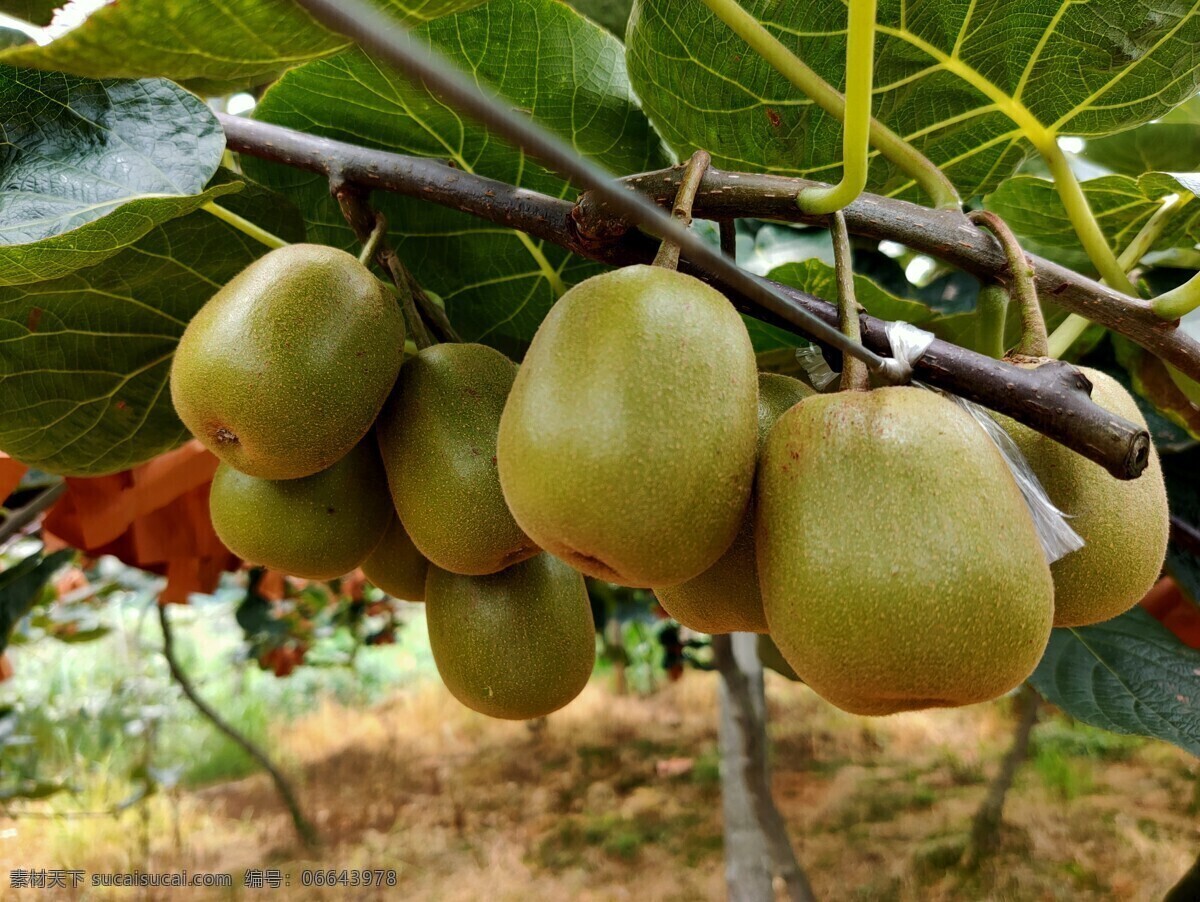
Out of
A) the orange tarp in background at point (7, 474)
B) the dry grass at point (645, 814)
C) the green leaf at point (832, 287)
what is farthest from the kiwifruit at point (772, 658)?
the dry grass at point (645, 814)

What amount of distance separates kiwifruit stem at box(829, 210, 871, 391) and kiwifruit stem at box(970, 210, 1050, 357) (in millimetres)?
114

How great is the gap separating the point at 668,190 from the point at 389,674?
8231 millimetres

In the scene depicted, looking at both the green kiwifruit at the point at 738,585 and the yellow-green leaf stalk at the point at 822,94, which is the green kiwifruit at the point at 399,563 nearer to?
the green kiwifruit at the point at 738,585

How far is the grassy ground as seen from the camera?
3.39 metres

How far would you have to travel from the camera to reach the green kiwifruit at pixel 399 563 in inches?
31.0

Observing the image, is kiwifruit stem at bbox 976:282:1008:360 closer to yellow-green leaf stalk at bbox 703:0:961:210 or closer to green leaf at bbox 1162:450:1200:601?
yellow-green leaf stalk at bbox 703:0:961:210

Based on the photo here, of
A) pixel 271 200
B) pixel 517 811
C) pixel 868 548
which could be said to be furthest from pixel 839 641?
pixel 517 811

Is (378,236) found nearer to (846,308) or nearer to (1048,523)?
(846,308)

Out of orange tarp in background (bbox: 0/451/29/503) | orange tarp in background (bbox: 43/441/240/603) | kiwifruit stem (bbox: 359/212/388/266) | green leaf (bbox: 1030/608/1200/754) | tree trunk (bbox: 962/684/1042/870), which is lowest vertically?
tree trunk (bbox: 962/684/1042/870)

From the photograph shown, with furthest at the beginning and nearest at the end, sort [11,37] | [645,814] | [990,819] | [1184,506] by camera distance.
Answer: [645,814] → [990,819] → [1184,506] → [11,37]

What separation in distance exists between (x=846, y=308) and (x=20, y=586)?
5.78 ft

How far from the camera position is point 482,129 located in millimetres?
822

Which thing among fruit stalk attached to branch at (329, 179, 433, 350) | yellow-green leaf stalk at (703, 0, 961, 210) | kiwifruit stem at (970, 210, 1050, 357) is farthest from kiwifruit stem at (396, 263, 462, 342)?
kiwifruit stem at (970, 210, 1050, 357)

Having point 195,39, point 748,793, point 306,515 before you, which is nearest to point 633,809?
point 748,793
